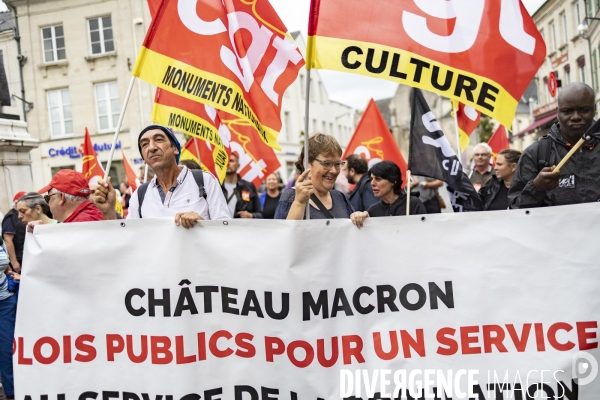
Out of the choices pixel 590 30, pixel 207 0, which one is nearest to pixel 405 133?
pixel 590 30

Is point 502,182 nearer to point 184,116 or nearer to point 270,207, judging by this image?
point 184,116

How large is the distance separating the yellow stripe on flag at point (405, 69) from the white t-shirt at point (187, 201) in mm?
1045

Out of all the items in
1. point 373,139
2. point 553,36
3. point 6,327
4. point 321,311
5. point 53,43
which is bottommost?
point 6,327

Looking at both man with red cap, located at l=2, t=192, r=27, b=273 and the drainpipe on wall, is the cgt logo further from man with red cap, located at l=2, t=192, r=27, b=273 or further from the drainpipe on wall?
the drainpipe on wall

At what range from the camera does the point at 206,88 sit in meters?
4.85

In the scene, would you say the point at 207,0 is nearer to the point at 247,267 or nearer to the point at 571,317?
the point at 247,267

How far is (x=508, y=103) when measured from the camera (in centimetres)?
385

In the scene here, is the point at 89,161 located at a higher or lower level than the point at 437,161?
higher

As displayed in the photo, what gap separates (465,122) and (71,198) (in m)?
4.66

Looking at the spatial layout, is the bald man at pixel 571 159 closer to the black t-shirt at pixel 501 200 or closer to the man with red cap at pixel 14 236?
the black t-shirt at pixel 501 200

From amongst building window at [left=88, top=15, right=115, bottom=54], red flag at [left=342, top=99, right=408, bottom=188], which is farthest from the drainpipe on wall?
red flag at [left=342, top=99, right=408, bottom=188]

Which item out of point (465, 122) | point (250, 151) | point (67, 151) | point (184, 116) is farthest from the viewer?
point (67, 151)

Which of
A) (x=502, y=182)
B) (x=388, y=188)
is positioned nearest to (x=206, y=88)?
(x=388, y=188)

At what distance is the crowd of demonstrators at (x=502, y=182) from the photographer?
6.41 metres
